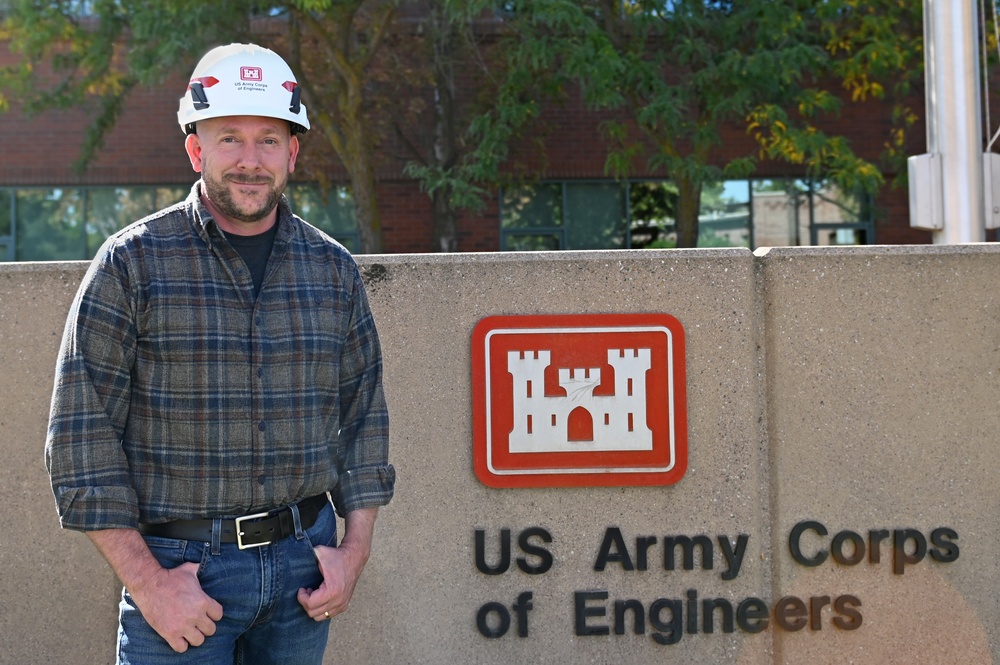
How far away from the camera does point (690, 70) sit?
Answer: 1281 centimetres

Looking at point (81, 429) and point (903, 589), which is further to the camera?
point (903, 589)

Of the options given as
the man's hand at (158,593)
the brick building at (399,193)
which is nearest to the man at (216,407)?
the man's hand at (158,593)

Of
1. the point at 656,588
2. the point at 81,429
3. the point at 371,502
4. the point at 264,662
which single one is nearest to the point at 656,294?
the point at 656,588

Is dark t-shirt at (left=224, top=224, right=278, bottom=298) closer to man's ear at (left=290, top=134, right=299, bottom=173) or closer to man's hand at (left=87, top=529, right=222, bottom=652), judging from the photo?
man's ear at (left=290, top=134, right=299, bottom=173)

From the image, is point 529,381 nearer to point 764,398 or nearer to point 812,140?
point 764,398

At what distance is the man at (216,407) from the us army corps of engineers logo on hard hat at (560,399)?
1.42 meters

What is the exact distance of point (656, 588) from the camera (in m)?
3.95

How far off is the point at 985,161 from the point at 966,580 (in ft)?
10.3

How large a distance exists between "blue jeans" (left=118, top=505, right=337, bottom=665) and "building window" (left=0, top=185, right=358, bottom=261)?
13074 millimetres

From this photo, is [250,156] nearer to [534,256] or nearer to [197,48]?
[534,256]

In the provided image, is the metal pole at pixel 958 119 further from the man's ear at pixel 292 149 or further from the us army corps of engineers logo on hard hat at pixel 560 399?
the man's ear at pixel 292 149

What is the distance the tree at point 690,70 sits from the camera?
423 inches

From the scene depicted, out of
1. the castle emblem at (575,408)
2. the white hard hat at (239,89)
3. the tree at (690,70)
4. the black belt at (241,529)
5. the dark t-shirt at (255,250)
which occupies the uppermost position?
the tree at (690,70)

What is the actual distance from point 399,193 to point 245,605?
43.7ft
